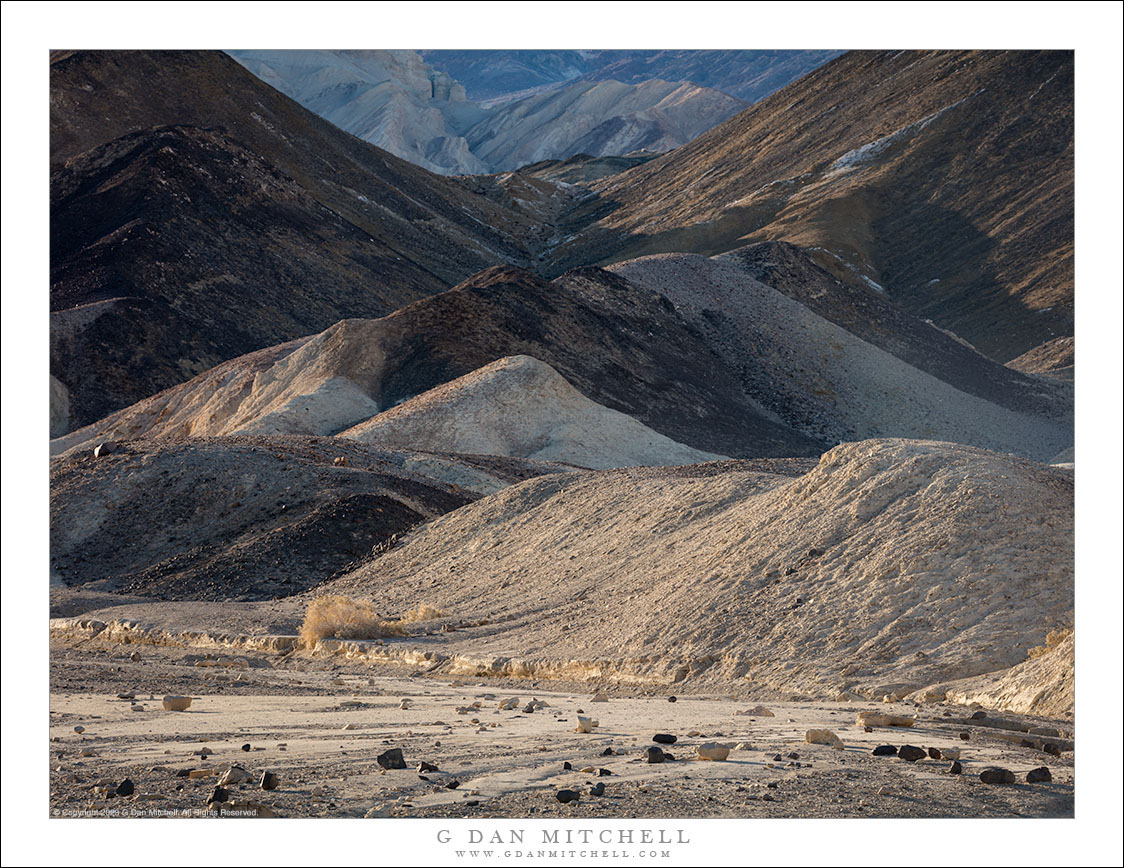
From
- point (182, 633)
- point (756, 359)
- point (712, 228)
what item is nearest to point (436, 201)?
point (712, 228)

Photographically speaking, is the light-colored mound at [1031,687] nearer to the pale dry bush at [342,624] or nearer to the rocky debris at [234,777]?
the rocky debris at [234,777]

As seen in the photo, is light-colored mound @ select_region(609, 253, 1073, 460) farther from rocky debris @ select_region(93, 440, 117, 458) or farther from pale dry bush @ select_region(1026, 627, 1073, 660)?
pale dry bush @ select_region(1026, 627, 1073, 660)

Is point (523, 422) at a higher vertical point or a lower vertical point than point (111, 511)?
higher

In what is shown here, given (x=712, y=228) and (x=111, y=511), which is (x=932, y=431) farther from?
(x=712, y=228)

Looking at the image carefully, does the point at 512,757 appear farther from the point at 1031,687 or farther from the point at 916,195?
the point at 916,195

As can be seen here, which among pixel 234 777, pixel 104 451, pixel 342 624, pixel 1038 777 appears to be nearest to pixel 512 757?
pixel 234 777
